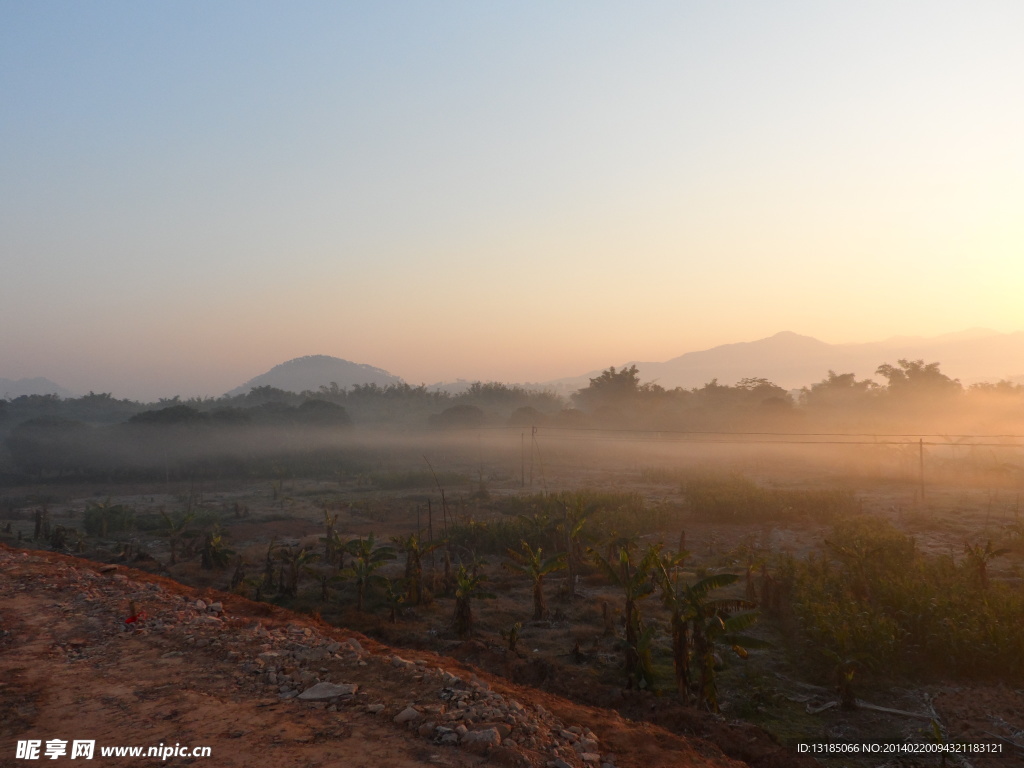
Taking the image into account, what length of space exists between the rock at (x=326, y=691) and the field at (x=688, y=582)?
3325 mm

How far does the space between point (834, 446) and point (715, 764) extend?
39.6 meters

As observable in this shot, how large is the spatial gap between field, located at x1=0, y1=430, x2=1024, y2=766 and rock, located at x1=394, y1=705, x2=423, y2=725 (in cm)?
322

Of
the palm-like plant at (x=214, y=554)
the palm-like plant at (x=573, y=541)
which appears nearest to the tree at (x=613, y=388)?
the palm-like plant at (x=573, y=541)

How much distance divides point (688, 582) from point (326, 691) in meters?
9.55

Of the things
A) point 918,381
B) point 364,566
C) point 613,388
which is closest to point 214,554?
point 364,566

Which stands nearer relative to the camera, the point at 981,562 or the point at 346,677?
the point at 346,677

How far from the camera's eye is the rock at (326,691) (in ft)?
19.1

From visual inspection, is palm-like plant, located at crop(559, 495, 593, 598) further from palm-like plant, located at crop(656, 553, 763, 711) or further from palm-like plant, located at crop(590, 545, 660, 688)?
palm-like plant, located at crop(656, 553, 763, 711)

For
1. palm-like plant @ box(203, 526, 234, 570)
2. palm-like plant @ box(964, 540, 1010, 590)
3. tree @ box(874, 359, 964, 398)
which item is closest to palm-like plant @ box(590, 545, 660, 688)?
palm-like plant @ box(964, 540, 1010, 590)

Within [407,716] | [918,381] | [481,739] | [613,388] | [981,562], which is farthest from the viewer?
[613,388]

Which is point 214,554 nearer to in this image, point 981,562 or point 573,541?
point 573,541

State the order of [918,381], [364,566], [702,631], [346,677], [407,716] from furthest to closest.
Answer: [918,381], [364,566], [702,631], [346,677], [407,716]

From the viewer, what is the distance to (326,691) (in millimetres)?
5891

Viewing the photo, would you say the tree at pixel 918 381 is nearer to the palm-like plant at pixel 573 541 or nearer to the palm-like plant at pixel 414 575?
the palm-like plant at pixel 573 541
